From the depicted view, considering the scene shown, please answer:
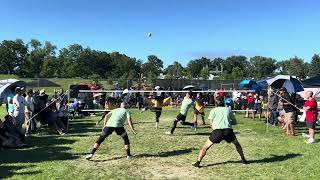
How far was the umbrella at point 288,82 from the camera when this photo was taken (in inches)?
968

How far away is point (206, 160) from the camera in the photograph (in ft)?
40.0

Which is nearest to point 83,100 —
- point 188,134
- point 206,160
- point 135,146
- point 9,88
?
point 9,88

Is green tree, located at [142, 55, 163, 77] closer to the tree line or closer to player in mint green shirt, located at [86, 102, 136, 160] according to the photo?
the tree line

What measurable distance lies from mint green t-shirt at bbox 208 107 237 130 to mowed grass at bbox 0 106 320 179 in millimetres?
1013

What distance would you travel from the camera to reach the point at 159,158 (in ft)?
41.2

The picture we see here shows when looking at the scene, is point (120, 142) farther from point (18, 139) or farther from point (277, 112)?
point (277, 112)

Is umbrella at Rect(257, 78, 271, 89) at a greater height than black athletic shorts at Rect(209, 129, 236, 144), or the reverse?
umbrella at Rect(257, 78, 271, 89)

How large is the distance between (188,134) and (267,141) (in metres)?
3.15

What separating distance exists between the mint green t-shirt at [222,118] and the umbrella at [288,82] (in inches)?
544

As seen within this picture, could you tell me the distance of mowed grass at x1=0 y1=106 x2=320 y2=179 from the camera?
10602 millimetres

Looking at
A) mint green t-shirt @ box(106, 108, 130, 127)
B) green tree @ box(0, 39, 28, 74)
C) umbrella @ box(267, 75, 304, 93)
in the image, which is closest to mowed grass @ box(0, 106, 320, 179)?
mint green t-shirt @ box(106, 108, 130, 127)

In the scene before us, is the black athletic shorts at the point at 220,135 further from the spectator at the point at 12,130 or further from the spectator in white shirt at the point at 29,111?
the spectator in white shirt at the point at 29,111

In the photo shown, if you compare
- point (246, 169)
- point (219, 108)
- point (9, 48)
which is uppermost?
point (9, 48)

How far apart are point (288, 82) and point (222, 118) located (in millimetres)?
14912
